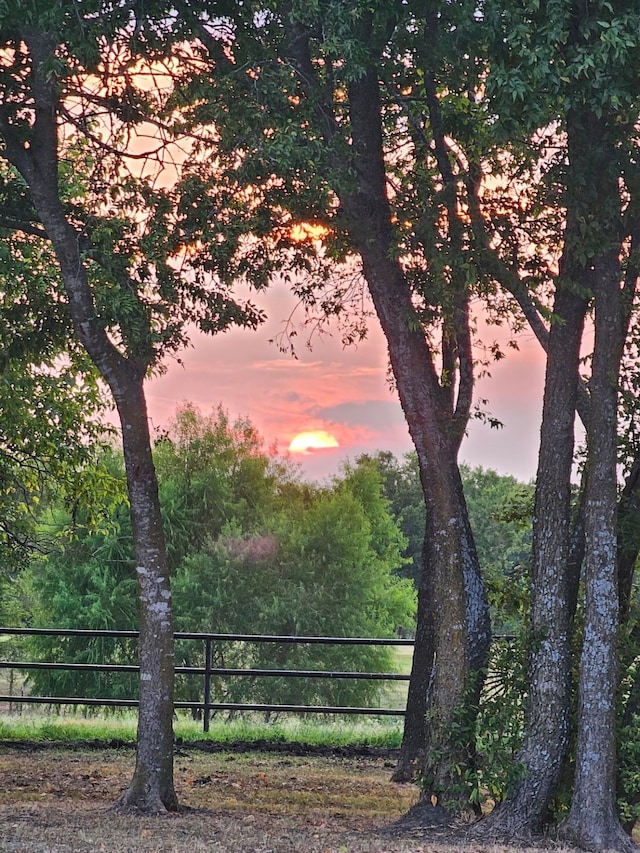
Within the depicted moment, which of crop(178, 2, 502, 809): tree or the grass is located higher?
crop(178, 2, 502, 809): tree

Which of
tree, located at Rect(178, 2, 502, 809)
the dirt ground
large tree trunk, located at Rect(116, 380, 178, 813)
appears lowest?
the dirt ground

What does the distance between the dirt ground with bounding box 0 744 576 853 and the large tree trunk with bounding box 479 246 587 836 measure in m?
0.85

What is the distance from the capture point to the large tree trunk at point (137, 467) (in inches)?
370

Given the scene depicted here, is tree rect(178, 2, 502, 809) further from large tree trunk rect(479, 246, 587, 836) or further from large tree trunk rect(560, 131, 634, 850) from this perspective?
large tree trunk rect(560, 131, 634, 850)

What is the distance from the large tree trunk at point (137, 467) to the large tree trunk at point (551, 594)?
9.58 ft

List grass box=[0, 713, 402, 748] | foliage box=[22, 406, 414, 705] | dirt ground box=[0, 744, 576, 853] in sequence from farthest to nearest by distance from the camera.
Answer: foliage box=[22, 406, 414, 705], grass box=[0, 713, 402, 748], dirt ground box=[0, 744, 576, 853]

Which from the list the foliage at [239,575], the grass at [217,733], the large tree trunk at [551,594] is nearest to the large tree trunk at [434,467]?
the large tree trunk at [551,594]

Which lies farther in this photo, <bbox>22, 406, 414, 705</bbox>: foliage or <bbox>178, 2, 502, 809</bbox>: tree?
<bbox>22, 406, 414, 705</bbox>: foliage

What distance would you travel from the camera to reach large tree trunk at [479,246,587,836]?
29.2 ft

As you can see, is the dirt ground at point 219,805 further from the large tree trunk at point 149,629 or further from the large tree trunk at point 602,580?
the large tree trunk at point 602,580

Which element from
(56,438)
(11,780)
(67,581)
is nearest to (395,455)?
(67,581)

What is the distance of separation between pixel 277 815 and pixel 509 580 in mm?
3023

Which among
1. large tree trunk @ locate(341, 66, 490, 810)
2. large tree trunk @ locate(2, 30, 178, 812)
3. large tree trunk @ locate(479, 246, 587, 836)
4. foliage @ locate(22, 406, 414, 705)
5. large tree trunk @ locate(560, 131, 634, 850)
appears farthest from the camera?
foliage @ locate(22, 406, 414, 705)

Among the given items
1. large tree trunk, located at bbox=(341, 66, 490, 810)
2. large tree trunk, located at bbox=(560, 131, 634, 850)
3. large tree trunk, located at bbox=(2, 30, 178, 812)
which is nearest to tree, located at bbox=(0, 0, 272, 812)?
large tree trunk, located at bbox=(2, 30, 178, 812)
